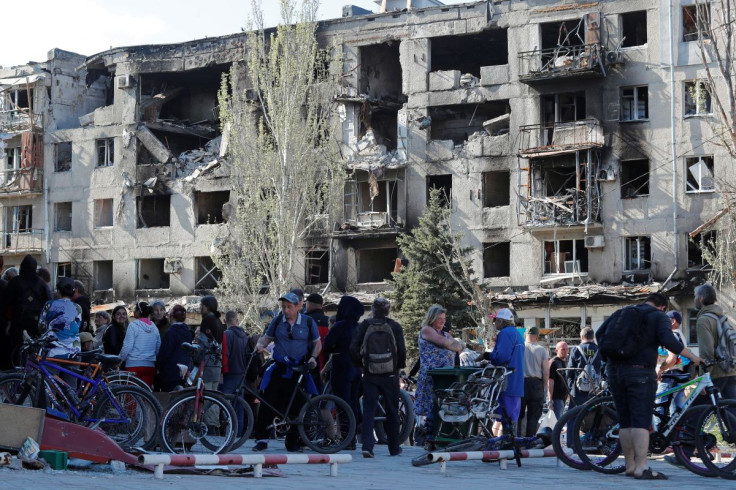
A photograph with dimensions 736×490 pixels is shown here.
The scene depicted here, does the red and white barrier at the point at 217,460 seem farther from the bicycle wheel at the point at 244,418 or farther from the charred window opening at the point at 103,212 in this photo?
the charred window opening at the point at 103,212

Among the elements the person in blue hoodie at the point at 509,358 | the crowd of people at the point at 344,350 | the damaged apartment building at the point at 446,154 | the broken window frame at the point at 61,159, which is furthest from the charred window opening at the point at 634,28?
the person in blue hoodie at the point at 509,358

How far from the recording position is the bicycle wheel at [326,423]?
14.8 meters

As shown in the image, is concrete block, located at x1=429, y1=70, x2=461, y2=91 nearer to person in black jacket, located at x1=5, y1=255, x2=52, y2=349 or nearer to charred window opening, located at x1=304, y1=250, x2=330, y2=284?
charred window opening, located at x1=304, y1=250, x2=330, y2=284

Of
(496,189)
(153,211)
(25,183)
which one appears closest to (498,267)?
(496,189)

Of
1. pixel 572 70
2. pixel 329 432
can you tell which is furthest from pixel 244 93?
pixel 329 432

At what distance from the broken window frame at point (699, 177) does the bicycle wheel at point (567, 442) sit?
3178cm

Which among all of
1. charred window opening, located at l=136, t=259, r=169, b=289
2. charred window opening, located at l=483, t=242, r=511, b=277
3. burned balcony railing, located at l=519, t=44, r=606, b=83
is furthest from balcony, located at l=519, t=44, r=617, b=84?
charred window opening, located at l=136, t=259, r=169, b=289

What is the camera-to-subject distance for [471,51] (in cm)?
5144

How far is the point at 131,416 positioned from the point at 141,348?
2.30m

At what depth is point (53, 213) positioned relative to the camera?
58.5 metres

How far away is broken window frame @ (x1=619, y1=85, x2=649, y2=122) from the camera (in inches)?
1780

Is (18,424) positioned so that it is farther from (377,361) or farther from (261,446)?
(377,361)

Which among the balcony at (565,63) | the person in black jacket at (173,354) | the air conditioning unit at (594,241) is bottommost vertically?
the person in black jacket at (173,354)

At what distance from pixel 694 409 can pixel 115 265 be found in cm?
4583
